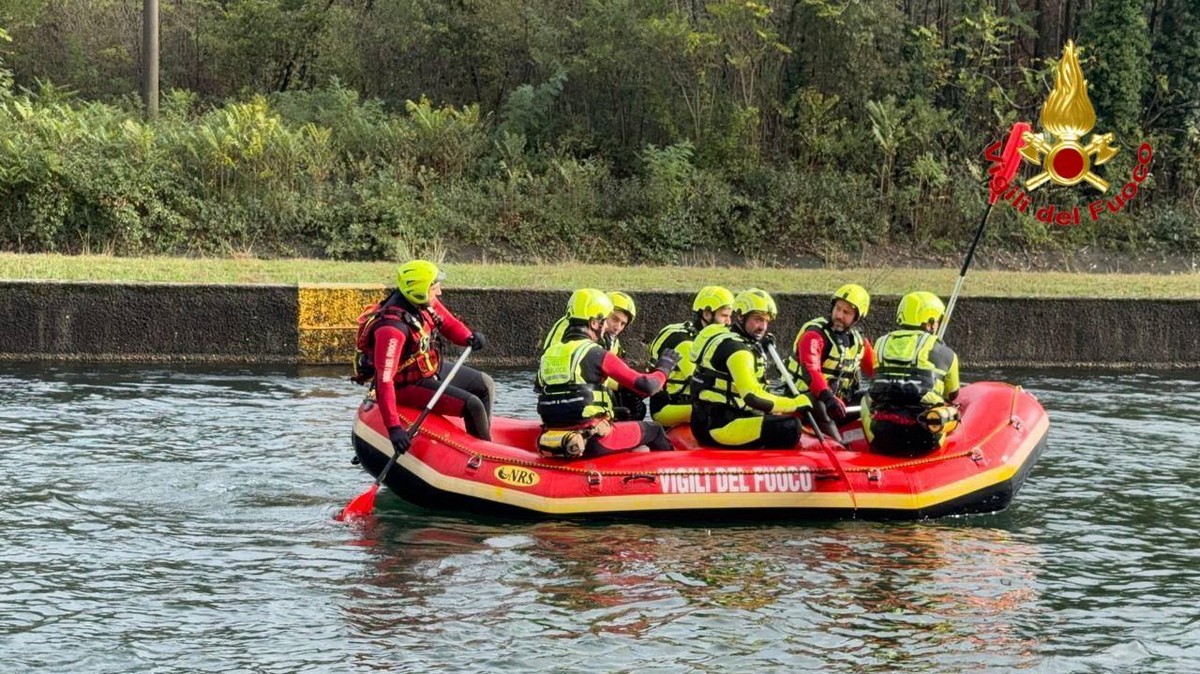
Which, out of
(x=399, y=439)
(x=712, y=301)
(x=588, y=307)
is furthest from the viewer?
(x=712, y=301)

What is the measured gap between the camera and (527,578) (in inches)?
366

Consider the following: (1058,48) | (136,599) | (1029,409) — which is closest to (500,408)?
(1029,409)

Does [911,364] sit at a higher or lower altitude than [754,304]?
lower

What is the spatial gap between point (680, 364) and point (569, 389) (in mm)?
1484

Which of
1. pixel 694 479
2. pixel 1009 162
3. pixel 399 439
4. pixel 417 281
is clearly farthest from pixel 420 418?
pixel 1009 162

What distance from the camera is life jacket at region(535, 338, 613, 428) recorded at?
10.6 metres

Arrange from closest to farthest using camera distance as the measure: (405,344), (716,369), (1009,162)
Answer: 1. (716,369)
2. (405,344)
3. (1009,162)

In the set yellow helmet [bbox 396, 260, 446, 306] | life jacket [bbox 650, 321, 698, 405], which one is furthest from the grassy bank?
yellow helmet [bbox 396, 260, 446, 306]

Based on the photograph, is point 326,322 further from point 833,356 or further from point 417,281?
point 833,356

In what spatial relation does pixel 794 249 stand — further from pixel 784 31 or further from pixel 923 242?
pixel 784 31

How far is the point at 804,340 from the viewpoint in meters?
12.2

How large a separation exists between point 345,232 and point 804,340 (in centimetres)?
1309

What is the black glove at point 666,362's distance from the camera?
11.2m

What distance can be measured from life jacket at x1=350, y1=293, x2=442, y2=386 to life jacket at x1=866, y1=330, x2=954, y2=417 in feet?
10.2
